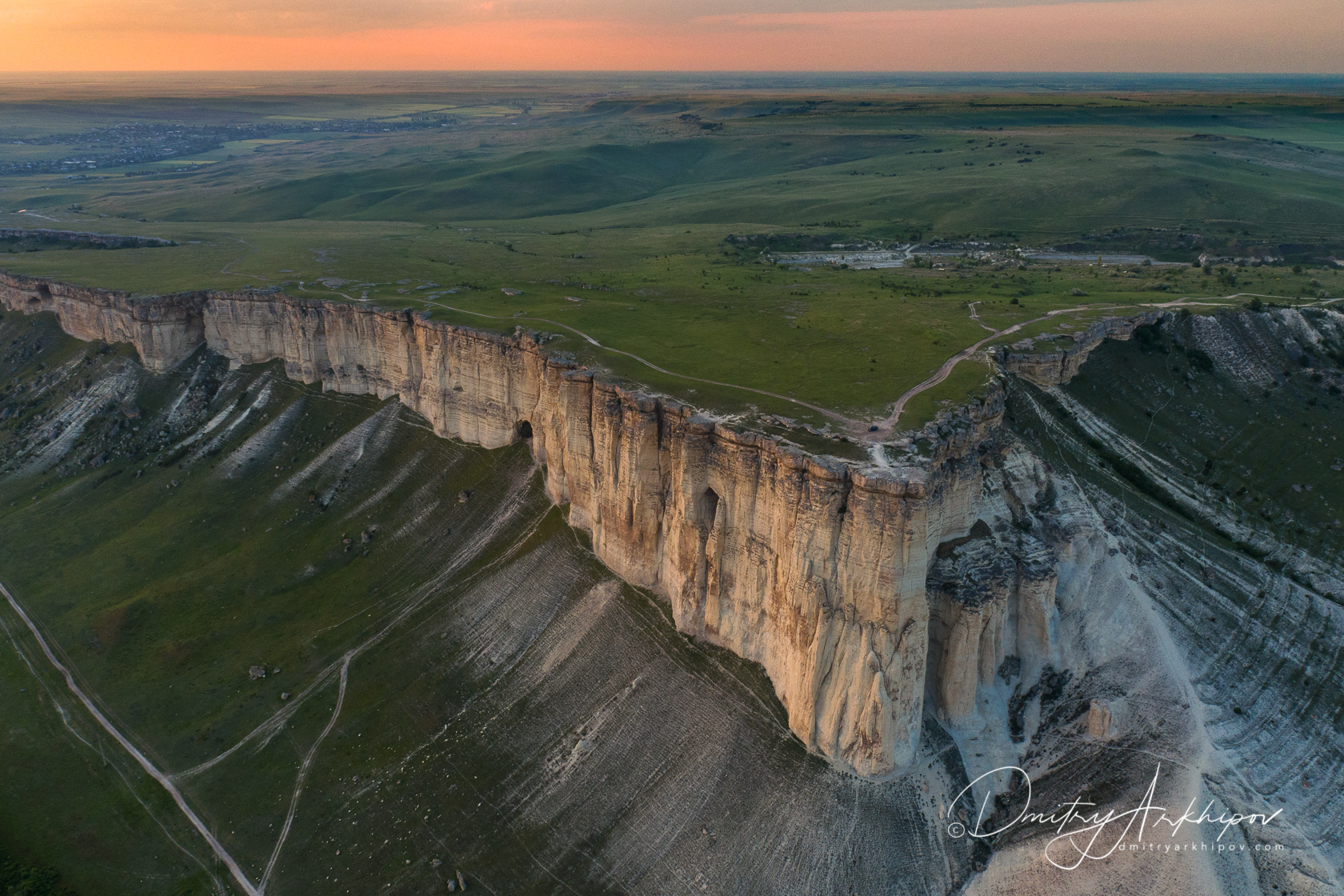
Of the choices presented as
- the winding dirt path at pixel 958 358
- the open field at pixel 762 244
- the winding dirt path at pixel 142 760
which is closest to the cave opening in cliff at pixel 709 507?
the open field at pixel 762 244

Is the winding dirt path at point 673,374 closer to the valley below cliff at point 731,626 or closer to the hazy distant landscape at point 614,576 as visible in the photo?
the hazy distant landscape at point 614,576

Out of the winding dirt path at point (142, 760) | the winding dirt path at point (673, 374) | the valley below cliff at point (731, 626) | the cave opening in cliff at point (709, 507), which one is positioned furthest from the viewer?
the cave opening in cliff at point (709, 507)

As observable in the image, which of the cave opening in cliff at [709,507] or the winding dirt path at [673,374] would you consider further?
the cave opening in cliff at [709,507]

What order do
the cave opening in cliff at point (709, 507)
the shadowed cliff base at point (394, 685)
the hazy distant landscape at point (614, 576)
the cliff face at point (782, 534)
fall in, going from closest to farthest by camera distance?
the cliff face at point (782, 534) → the shadowed cliff base at point (394, 685) → the hazy distant landscape at point (614, 576) → the cave opening in cliff at point (709, 507)

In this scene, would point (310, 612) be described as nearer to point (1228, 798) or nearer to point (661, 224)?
point (1228, 798)

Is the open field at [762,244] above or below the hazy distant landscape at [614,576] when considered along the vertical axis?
above

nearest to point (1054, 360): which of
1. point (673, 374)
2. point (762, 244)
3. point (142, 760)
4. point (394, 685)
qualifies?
point (673, 374)

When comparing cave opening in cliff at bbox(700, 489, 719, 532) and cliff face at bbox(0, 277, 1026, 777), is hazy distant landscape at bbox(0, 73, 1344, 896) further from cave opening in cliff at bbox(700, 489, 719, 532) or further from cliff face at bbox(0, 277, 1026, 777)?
cliff face at bbox(0, 277, 1026, 777)
